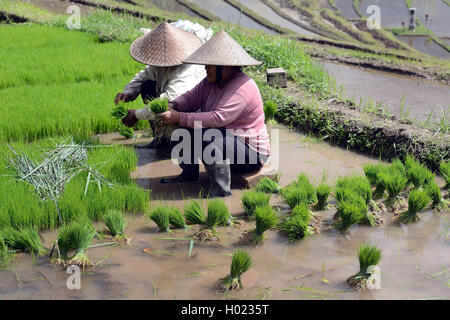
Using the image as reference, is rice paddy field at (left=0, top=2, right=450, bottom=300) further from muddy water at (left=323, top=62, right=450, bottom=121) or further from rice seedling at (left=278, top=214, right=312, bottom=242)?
muddy water at (left=323, top=62, right=450, bottom=121)

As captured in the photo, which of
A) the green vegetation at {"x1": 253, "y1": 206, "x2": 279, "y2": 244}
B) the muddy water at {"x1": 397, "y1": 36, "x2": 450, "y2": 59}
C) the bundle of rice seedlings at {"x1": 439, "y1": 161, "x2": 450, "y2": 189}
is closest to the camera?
the green vegetation at {"x1": 253, "y1": 206, "x2": 279, "y2": 244}

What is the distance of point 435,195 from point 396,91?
11.1ft

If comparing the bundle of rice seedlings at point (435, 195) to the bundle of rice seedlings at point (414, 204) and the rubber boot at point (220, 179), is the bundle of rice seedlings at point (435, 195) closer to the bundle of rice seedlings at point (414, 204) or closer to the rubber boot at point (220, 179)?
the bundle of rice seedlings at point (414, 204)

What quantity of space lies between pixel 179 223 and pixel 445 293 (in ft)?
5.31

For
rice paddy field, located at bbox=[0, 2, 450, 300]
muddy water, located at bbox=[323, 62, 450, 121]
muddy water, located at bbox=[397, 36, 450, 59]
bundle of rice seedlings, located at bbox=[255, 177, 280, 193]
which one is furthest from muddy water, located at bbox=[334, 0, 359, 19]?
bundle of rice seedlings, located at bbox=[255, 177, 280, 193]

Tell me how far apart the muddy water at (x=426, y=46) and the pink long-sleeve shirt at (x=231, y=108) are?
9004mm

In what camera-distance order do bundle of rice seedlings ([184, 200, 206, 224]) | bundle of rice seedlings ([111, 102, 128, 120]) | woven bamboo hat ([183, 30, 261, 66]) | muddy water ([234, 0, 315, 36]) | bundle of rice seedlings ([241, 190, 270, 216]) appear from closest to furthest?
bundle of rice seedlings ([184, 200, 206, 224]) < bundle of rice seedlings ([241, 190, 270, 216]) < woven bamboo hat ([183, 30, 261, 66]) < bundle of rice seedlings ([111, 102, 128, 120]) < muddy water ([234, 0, 315, 36])

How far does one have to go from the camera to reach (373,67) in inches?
328

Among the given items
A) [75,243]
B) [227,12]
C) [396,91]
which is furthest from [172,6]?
[75,243]

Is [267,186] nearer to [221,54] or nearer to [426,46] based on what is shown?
[221,54]

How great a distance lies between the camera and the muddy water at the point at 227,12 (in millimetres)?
13695

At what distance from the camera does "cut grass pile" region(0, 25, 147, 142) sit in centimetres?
525

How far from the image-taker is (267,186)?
13.2 feet

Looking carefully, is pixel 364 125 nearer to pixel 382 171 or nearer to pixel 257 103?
pixel 382 171
